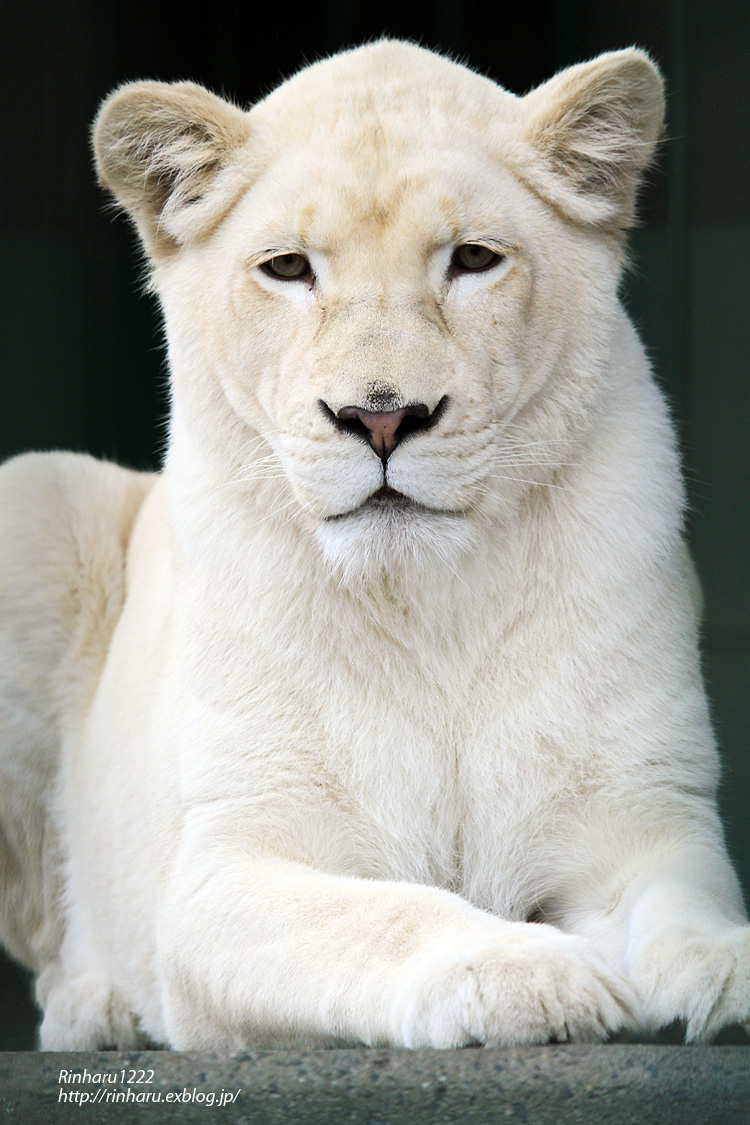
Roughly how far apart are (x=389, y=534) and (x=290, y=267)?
0.51 metres

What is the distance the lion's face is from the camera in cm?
222

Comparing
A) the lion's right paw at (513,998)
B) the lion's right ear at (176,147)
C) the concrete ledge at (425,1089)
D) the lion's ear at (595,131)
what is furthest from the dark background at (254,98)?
the concrete ledge at (425,1089)

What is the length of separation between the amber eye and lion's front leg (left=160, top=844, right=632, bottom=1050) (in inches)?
40.0

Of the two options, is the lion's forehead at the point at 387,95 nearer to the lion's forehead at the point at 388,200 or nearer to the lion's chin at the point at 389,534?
the lion's forehead at the point at 388,200

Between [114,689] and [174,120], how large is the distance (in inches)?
50.6

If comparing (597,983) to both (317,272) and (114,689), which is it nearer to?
(317,272)

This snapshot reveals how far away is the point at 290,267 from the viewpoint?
2.43 meters

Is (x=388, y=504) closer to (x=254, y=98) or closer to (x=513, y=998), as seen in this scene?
(x=513, y=998)

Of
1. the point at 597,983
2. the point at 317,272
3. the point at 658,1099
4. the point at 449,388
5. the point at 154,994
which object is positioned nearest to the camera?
the point at 658,1099

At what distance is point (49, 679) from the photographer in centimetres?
345

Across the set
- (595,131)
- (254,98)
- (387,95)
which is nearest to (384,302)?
(387,95)

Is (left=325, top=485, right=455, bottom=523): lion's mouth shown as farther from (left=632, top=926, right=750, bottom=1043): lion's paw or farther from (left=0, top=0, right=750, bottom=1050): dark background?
(left=0, top=0, right=750, bottom=1050): dark background

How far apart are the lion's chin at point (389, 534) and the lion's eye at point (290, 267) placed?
0.44m

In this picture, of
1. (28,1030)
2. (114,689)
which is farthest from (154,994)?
(28,1030)
